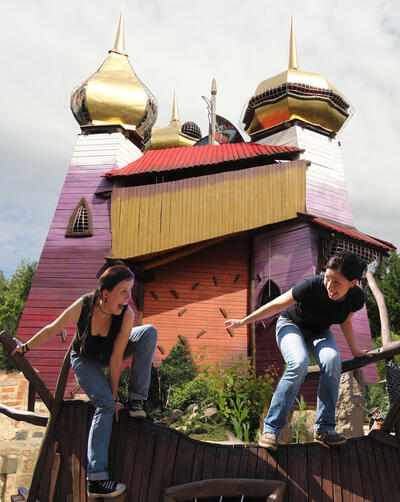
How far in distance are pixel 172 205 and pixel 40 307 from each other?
5.60 m

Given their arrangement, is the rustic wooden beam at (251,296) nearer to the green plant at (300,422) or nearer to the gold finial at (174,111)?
the green plant at (300,422)

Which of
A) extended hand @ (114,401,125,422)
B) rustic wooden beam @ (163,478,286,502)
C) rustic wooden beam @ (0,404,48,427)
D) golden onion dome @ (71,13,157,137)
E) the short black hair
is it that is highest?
golden onion dome @ (71,13,157,137)

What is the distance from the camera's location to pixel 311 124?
59.9ft

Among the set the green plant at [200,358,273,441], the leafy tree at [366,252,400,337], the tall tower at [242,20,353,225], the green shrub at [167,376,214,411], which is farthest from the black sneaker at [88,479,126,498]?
the leafy tree at [366,252,400,337]

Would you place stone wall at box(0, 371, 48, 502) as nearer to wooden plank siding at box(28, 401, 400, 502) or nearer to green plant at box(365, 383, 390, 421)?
wooden plank siding at box(28, 401, 400, 502)

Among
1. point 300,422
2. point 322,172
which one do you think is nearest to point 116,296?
point 300,422

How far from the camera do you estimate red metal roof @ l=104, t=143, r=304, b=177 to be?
15.6 m

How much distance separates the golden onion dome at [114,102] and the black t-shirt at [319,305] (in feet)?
51.8

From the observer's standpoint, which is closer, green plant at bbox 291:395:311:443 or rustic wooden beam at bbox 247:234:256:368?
green plant at bbox 291:395:311:443

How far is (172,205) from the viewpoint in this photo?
14.1m

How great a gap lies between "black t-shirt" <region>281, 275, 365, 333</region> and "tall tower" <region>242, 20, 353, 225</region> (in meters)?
13.7

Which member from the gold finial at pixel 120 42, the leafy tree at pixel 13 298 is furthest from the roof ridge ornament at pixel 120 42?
the leafy tree at pixel 13 298

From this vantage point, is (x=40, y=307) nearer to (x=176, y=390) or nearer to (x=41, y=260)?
(x=41, y=260)

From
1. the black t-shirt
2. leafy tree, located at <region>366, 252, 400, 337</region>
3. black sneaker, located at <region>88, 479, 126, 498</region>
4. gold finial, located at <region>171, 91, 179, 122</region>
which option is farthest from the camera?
gold finial, located at <region>171, 91, 179, 122</region>
